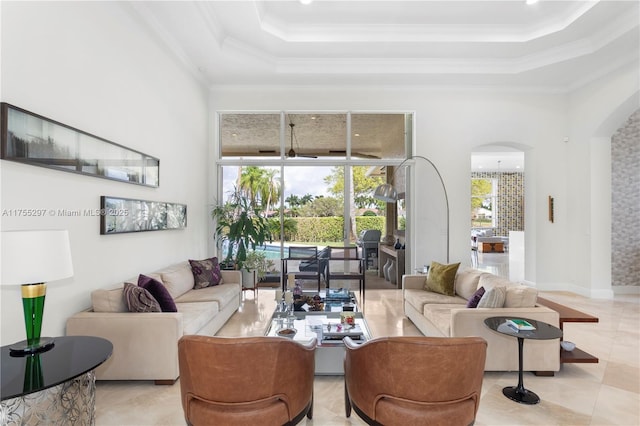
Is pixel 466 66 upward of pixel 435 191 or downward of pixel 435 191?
upward

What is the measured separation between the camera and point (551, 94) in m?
6.53

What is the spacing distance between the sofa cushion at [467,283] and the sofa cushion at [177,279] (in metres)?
3.41

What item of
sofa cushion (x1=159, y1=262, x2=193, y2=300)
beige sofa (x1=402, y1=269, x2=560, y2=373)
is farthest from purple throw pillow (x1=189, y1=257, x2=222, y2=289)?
beige sofa (x1=402, y1=269, x2=560, y2=373)

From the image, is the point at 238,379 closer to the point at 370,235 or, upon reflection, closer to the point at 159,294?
the point at 159,294

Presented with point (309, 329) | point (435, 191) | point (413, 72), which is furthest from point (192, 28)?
point (435, 191)

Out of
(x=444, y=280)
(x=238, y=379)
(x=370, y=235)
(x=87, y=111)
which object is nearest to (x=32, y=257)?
(x=238, y=379)

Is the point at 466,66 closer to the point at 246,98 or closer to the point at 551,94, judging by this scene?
the point at 551,94

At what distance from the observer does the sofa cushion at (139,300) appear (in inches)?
119

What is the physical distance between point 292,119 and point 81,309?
4.67 metres

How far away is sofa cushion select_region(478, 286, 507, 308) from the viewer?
3156 millimetres

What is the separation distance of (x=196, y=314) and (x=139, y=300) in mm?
581

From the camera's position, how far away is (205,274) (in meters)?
4.79

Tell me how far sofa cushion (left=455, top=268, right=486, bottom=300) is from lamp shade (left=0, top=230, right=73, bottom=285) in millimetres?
3852

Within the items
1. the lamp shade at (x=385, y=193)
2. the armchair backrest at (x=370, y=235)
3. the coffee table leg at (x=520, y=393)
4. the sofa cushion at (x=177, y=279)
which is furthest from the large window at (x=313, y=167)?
the coffee table leg at (x=520, y=393)
